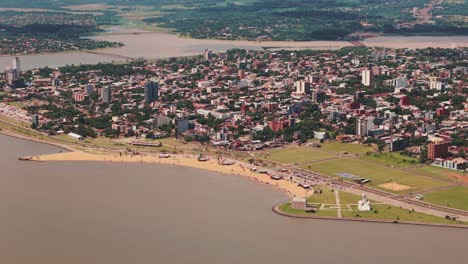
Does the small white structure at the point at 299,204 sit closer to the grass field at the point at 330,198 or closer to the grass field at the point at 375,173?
the grass field at the point at 330,198

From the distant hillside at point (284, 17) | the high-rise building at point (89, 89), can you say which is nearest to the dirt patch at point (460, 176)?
the high-rise building at point (89, 89)

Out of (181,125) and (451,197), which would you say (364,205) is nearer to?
(451,197)

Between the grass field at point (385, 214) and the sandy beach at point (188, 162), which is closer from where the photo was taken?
the grass field at point (385, 214)

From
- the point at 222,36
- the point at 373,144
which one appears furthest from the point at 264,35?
the point at 373,144

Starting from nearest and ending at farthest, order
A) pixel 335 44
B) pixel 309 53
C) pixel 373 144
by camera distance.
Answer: pixel 373 144, pixel 309 53, pixel 335 44

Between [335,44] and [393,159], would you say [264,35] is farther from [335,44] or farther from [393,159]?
[393,159]

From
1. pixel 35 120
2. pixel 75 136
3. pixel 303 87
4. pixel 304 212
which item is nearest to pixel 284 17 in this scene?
pixel 303 87
